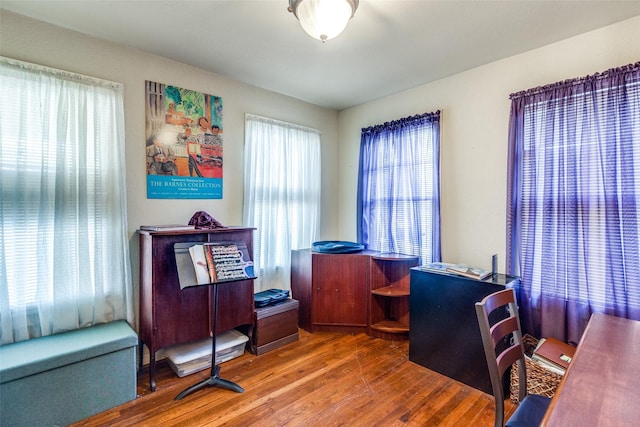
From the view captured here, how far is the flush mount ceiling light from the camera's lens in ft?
5.07

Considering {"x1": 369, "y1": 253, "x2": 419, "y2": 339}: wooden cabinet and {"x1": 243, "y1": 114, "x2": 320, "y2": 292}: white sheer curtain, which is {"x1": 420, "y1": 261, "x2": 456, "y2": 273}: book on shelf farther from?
{"x1": 243, "y1": 114, "x2": 320, "y2": 292}: white sheer curtain

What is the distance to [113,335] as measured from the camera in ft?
6.72

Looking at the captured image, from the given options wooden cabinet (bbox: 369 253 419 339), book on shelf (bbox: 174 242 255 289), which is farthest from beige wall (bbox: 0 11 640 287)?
book on shelf (bbox: 174 242 255 289)

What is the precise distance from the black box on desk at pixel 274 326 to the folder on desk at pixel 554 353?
1967 millimetres

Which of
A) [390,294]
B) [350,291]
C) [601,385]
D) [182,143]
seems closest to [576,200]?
[601,385]

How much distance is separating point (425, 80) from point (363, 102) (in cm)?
88

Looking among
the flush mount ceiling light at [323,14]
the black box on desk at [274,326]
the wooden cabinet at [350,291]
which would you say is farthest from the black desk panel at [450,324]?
the flush mount ceiling light at [323,14]

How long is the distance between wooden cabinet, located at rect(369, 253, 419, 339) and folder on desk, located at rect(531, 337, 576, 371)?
114 cm

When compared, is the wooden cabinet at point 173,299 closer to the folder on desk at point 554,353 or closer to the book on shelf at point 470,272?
the book on shelf at point 470,272

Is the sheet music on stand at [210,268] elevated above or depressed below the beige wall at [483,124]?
below

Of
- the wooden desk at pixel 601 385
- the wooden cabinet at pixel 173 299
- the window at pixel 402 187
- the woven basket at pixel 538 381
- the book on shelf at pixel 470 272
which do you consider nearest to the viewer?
the wooden desk at pixel 601 385

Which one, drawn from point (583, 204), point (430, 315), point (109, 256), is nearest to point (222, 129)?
point (109, 256)

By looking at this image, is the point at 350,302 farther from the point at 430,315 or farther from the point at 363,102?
the point at 363,102

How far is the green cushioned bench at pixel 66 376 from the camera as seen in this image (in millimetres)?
1675
